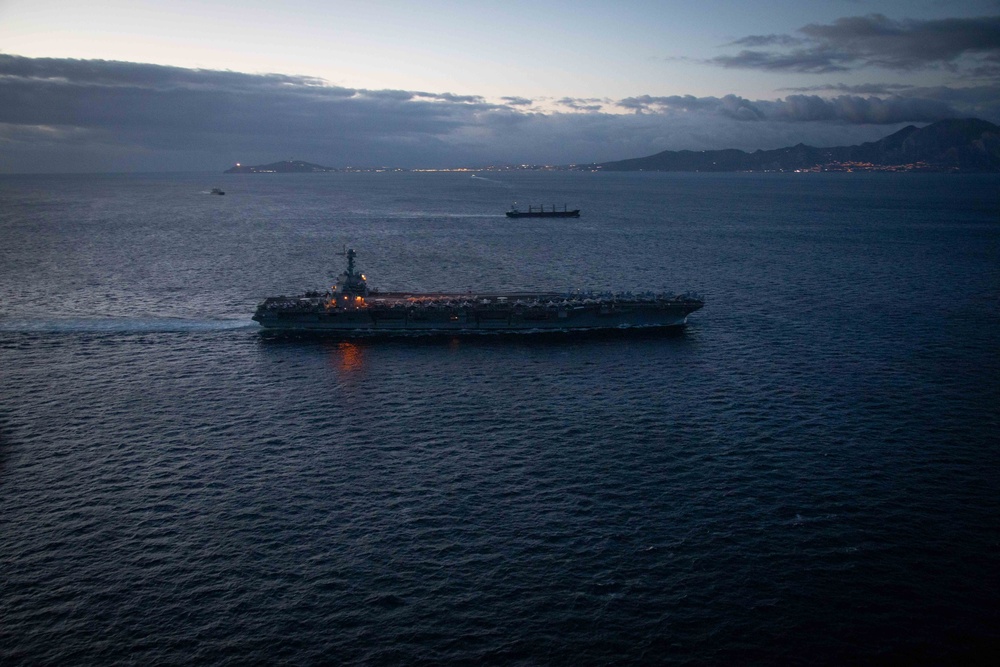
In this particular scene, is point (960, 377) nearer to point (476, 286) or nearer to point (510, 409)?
point (510, 409)

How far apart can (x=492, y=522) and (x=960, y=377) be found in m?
58.1

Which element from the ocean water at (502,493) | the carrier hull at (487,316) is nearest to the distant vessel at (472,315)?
the carrier hull at (487,316)

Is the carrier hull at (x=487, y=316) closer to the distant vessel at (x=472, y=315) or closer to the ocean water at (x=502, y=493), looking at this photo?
the distant vessel at (x=472, y=315)

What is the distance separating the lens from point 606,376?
82.6 meters

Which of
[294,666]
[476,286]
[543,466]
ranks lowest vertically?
[294,666]

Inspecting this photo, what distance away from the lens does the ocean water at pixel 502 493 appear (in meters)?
40.4

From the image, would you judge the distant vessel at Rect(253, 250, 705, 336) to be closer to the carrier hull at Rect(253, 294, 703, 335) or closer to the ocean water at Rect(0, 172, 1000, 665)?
the carrier hull at Rect(253, 294, 703, 335)

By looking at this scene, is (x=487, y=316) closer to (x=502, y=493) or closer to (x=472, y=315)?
(x=472, y=315)

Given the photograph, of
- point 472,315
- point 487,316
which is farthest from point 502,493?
point 472,315

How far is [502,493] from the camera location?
5475 cm

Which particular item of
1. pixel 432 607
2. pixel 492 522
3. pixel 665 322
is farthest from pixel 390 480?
pixel 665 322

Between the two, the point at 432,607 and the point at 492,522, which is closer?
the point at 432,607

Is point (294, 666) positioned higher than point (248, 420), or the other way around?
point (248, 420)

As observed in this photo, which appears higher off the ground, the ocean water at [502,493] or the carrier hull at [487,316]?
the carrier hull at [487,316]
